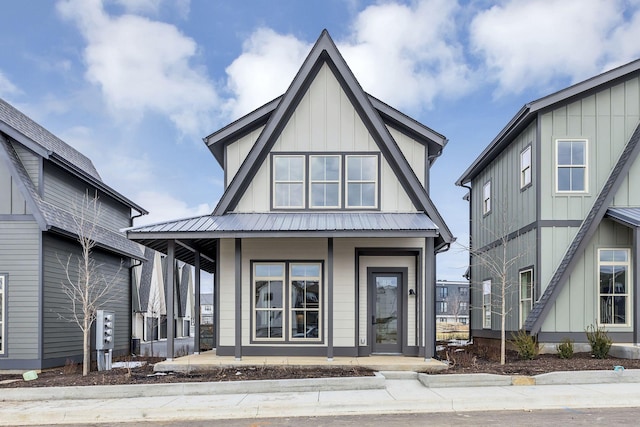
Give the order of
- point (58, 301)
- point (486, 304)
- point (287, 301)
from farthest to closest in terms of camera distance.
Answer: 1. point (486, 304)
2. point (58, 301)
3. point (287, 301)

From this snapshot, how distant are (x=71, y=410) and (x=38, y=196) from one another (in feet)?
25.1

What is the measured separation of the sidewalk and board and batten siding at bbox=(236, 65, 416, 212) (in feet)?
19.3

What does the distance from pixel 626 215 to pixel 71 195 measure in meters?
16.2

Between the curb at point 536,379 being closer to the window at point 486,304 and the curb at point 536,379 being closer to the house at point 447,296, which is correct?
the window at point 486,304

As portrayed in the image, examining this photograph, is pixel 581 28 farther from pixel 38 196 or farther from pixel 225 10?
pixel 38 196

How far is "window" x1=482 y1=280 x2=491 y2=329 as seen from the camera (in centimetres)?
2048

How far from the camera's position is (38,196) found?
15445 millimetres

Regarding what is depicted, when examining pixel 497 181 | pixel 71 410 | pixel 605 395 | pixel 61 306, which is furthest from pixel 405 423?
pixel 497 181

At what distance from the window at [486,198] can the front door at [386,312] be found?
7.36m

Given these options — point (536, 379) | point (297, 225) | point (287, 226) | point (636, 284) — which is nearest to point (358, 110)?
point (297, 225)

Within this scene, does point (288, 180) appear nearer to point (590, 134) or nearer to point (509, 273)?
point (509, 273)

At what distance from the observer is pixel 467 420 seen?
351 inches

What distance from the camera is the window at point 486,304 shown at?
67.2 feet

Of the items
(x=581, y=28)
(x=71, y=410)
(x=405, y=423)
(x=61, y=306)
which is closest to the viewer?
(x=405, y=423)
